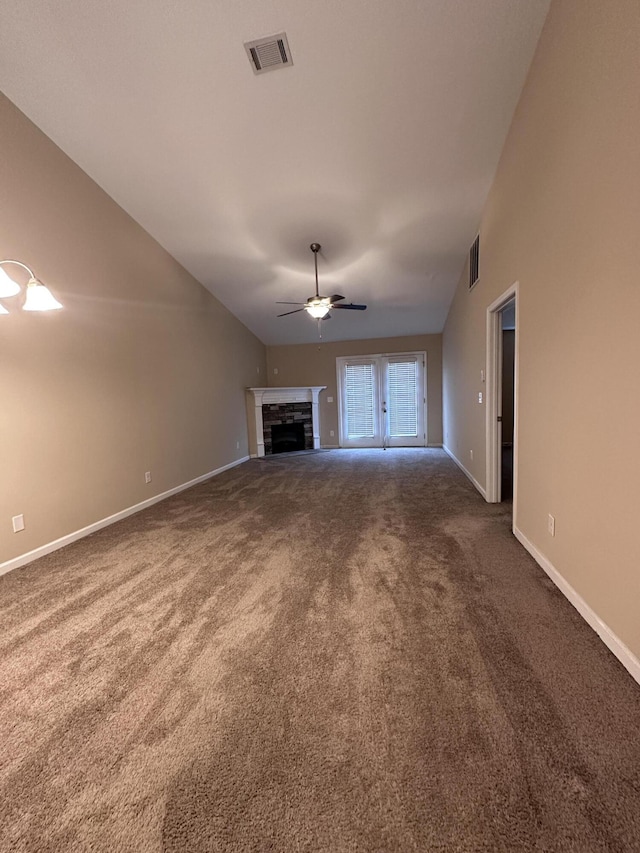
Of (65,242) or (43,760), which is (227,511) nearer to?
(43,760)

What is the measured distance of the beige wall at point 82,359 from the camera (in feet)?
9.24

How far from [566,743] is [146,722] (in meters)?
1.54

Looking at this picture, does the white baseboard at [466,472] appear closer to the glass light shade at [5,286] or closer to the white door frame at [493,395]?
the white door frame at [493,395]

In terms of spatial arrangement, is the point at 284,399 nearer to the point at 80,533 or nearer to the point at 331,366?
the point at 331,366

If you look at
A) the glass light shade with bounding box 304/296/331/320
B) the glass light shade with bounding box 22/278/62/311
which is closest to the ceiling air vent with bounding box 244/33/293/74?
the glass light shade with bounding box 304/296/331/320

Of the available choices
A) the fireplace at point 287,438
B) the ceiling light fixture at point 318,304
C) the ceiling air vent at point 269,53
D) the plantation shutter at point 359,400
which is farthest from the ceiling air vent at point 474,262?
the fireplace at point 287,438

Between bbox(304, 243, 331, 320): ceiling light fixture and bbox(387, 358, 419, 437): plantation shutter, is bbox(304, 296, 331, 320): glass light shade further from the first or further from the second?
bbox(387, 358, 419, 437): plantation shutter

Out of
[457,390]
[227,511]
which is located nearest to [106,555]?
[227,511]

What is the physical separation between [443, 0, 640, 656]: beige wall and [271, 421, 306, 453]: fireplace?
5.81m

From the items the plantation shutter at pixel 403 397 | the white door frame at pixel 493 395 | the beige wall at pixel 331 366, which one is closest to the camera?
the white door frame at pixel 493 395

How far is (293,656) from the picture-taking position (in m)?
1.70

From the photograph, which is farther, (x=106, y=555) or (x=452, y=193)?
(x=452, y=193)

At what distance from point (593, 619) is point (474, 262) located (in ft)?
12.9

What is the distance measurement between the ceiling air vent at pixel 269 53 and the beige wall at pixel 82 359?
6.47ft
